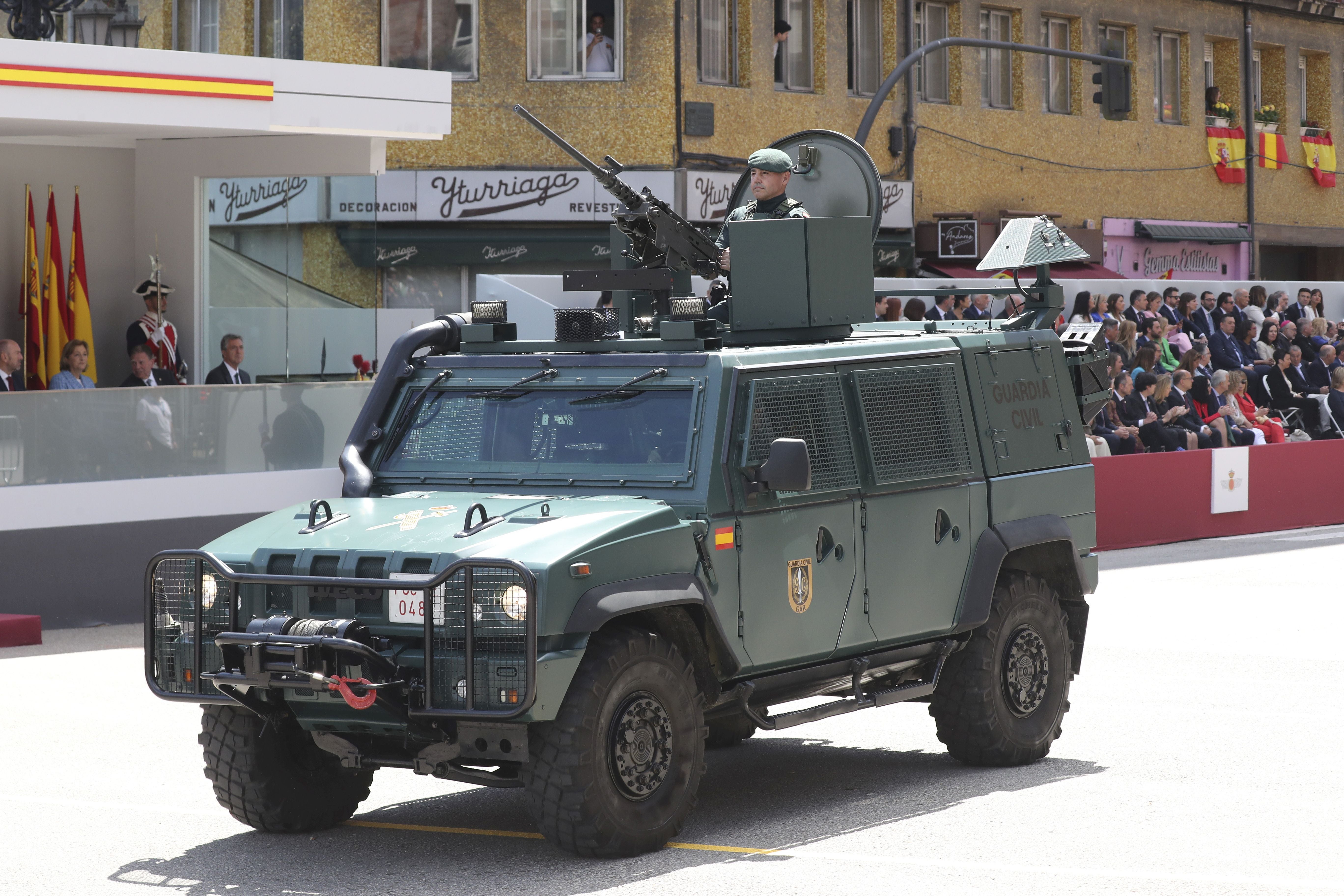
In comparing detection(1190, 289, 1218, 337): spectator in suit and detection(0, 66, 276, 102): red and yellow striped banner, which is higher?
detection(0, 66, 276, 102): red and yellow striped banner

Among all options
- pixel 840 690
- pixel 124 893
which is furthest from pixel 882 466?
pixel 124 893

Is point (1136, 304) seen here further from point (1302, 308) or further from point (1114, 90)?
point (1302, 308)

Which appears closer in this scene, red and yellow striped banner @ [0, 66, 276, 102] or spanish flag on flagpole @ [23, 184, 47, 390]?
red and yellow striped banner @ [0, 66, 276, 102]

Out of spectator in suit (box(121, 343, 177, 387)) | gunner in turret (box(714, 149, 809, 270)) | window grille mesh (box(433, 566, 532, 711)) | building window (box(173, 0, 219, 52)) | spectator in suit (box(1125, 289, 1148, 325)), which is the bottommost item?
window grille mesh (box(433, 566, 532, 711))

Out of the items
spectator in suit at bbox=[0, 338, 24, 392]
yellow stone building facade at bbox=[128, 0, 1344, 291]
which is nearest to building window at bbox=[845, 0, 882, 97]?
yellow stone building facade at bbox=[128, 0, 1344, 291]

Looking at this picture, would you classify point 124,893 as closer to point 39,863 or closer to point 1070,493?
point 39,863

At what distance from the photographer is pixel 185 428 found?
1509 cm

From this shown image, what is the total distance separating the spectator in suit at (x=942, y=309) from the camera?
21000 mm

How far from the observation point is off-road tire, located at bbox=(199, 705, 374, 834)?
778 centimetres

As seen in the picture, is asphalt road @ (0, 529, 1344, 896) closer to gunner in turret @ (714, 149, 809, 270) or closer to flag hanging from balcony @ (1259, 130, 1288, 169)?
gunner in turret @ (714, 149, 809, 270)

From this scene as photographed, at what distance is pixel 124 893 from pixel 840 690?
3.28 m

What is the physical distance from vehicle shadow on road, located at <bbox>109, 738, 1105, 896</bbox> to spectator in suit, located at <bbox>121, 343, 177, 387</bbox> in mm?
8248

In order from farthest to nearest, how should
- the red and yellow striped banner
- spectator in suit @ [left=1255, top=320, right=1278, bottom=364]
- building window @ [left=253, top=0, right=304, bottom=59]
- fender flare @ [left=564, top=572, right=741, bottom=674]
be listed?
building window @ [left=253, top=0, right=304, bottom=59], spectator in suit @ [left=1255, top=320, right=1278, bottom=364], the red and yellow striped banner, fender flare @ [left=564, top=572, right=741, bottom=674]

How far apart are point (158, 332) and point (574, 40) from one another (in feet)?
38.2
